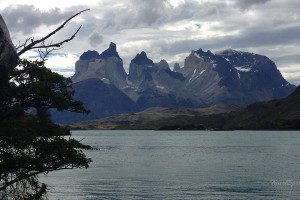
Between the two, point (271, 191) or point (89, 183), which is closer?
point (271, 191)

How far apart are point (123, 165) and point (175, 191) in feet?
182

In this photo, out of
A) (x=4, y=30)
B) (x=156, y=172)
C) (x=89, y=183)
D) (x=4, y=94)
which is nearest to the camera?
(x=4, y=30)

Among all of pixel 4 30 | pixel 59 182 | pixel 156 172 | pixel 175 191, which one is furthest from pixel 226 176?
pixel 4 30

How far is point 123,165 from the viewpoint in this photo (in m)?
137

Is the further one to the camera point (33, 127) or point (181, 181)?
point (181, 181)

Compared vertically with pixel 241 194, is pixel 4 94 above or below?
above

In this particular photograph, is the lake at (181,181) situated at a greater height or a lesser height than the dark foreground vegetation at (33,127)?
lesser

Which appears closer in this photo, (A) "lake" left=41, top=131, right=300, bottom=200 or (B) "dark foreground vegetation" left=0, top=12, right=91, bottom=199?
(B) "dark foreground vegetation" left=0, top=12, right=91, bottom=199

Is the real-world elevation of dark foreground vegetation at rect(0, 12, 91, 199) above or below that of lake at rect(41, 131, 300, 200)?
above

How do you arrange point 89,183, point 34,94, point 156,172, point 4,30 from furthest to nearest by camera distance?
point 156,172
point 89,183
point 34,94
point 4,30

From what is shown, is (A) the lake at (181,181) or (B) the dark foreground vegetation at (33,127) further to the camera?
(A) the lake at (181,181)

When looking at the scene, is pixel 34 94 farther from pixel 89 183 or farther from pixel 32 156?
pixel 89 183

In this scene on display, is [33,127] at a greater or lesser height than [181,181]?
greater

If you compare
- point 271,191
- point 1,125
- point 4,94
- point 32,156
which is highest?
point 4,94
